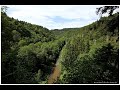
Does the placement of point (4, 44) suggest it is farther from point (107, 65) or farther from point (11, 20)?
point (107, 65)

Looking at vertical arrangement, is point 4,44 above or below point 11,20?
below

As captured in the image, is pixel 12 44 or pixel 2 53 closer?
pixel 2 53

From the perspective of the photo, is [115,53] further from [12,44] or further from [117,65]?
[12,44]

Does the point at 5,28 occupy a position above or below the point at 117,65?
above

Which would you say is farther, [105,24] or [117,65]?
[105,24]

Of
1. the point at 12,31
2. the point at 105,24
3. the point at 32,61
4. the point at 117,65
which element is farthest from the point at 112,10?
the point at 32,61

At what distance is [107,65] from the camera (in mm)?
7027

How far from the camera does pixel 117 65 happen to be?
6.33 meters

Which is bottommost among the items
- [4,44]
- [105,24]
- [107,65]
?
[107,65]
